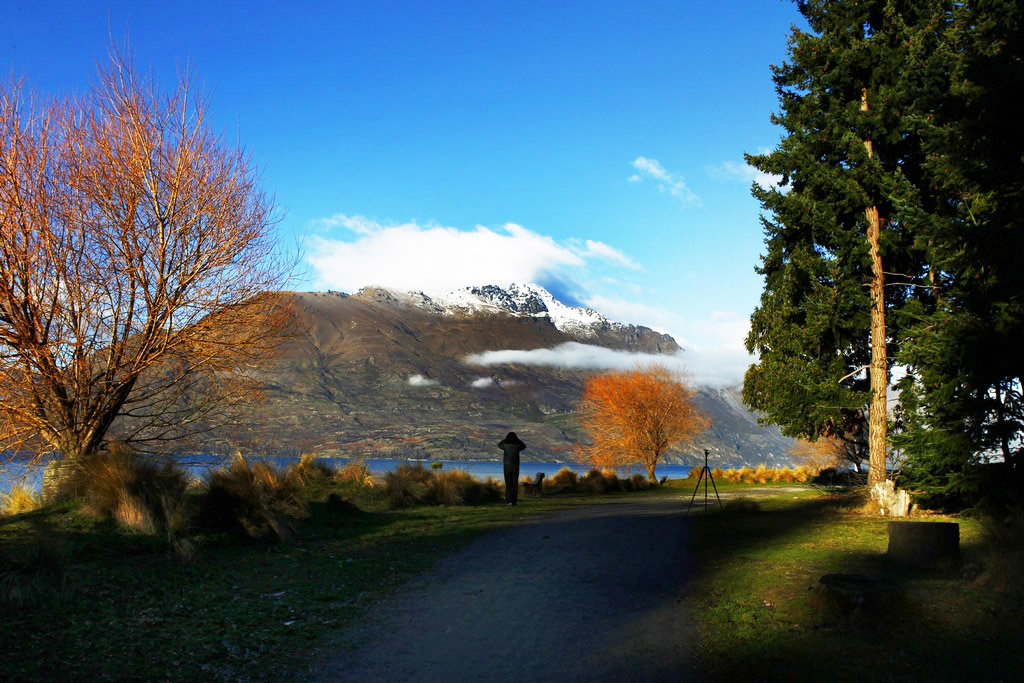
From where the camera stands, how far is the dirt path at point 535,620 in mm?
5914

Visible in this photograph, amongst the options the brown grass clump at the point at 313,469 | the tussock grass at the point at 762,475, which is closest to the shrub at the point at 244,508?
the brown grass clump at the point at 313,469

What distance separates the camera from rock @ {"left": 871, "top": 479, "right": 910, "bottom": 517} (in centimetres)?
1571

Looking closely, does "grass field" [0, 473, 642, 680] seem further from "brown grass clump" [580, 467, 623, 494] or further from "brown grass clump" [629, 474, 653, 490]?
"brown grass clump" [629, 474, 653, 490]

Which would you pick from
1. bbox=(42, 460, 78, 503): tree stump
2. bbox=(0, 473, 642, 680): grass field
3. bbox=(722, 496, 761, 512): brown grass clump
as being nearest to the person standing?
bbox=(722, 496, 761, 512): brown grass clump

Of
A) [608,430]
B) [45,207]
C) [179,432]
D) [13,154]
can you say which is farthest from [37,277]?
[608,430]

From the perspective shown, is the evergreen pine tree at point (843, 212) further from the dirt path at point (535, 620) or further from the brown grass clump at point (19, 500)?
the brown grass clump at point (19, 500)

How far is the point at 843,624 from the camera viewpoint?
22.9 ft

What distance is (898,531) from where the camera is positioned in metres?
9.63

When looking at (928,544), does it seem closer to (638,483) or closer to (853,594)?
(853,594)

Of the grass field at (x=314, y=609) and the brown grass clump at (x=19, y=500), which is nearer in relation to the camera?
the grass field at (x=314, y=609)

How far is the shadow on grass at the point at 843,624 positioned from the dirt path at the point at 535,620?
0.43 metres

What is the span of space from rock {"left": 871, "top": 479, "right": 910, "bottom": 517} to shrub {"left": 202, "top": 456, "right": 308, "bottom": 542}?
12989 millimetres

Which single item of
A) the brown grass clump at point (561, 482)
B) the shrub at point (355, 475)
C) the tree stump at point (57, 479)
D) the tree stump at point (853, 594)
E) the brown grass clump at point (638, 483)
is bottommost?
the brown grass clump at point (638, 483)

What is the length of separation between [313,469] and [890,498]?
1480 centimetres
